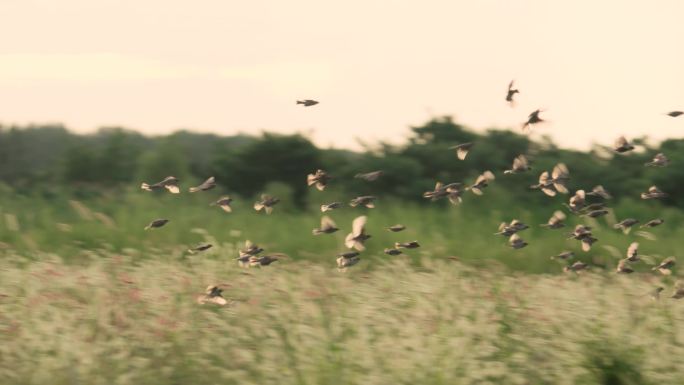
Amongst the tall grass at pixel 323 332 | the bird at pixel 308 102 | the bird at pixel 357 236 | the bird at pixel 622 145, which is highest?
the bird at pixel 308 102

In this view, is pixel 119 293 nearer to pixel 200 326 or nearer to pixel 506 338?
pixel 200 326

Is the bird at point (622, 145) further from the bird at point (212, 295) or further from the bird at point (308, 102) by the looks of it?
the bird at point (212, 295)

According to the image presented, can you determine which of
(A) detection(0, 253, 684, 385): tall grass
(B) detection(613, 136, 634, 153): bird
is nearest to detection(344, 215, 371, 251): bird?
(A) detection(0, 253, 684, 385): tall grass

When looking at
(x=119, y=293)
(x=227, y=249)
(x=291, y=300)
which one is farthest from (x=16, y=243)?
(x=291, y=300)

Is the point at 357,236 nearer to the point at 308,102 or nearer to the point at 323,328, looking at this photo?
the point at 323,328

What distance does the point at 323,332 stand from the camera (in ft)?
22.9

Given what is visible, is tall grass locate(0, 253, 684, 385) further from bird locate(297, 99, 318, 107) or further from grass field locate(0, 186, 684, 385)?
bird locate(297, 99, 318, 107)

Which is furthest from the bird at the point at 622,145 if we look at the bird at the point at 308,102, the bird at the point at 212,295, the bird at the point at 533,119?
the bird at the point at 212,295

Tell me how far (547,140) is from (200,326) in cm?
1491

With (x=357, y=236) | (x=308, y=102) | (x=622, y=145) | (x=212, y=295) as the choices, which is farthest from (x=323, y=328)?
(x=622, y=145)

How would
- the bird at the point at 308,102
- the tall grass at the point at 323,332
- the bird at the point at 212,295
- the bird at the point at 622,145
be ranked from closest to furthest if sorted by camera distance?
the tall grass at the point at 323,332 < the bird at the point at 212,295 < the bird at the point at 622,145 < the bird at the point at 308,102

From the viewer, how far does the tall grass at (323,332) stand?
6.53 m

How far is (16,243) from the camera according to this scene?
42.7 feet

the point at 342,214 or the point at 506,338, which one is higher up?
the point at 342,214
